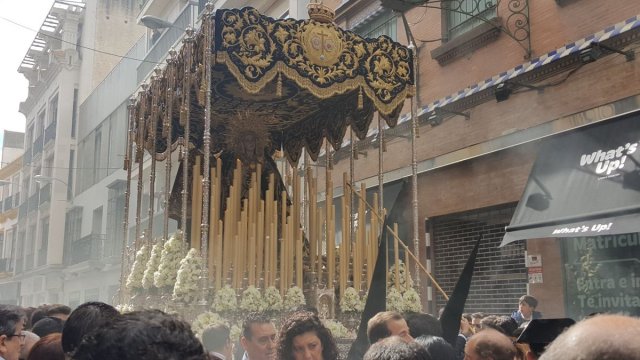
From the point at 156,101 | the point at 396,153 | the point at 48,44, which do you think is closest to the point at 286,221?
the point at 156,101

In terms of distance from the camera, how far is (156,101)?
310 inches

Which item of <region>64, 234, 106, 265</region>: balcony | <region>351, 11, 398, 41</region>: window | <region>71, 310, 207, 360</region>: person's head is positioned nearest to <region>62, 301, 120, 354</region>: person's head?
<region>71, 310, 207, 360</region>: person's head

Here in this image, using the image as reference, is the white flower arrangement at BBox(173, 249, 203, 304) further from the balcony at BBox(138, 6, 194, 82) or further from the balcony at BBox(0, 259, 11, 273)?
the balcony at BBox(0, 259, 11, 273)

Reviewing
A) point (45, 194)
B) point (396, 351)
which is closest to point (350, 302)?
point (396, 351)

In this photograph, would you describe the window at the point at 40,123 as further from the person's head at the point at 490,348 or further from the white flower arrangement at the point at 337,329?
the person's head at the point at 490,348

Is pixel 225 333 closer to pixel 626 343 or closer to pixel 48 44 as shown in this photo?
pixel 626 343

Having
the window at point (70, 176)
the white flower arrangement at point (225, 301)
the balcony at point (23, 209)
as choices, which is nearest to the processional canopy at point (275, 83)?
the white flower arrangement at point (225, 301)

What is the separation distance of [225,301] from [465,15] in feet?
21.8

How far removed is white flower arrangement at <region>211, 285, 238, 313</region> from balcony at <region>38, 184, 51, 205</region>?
28873mm

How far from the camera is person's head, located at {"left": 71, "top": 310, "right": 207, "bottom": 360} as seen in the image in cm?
162

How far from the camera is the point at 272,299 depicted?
661 cm

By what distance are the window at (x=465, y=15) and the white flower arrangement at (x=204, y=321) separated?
20.0 feet

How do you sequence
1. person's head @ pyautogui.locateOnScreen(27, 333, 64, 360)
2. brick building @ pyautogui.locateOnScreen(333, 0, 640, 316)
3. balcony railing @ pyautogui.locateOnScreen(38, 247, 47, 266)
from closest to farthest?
person's head @ pyautogui.locateOnScreen(27, 333, 64, 360), brick building @ pyautogui.locateOnScreen(333, 0, 640, 316), balcony railing @ pyautogui.locateOnScreen(38, 247, 47, 266)

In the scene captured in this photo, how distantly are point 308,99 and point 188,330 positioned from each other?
637 cm
